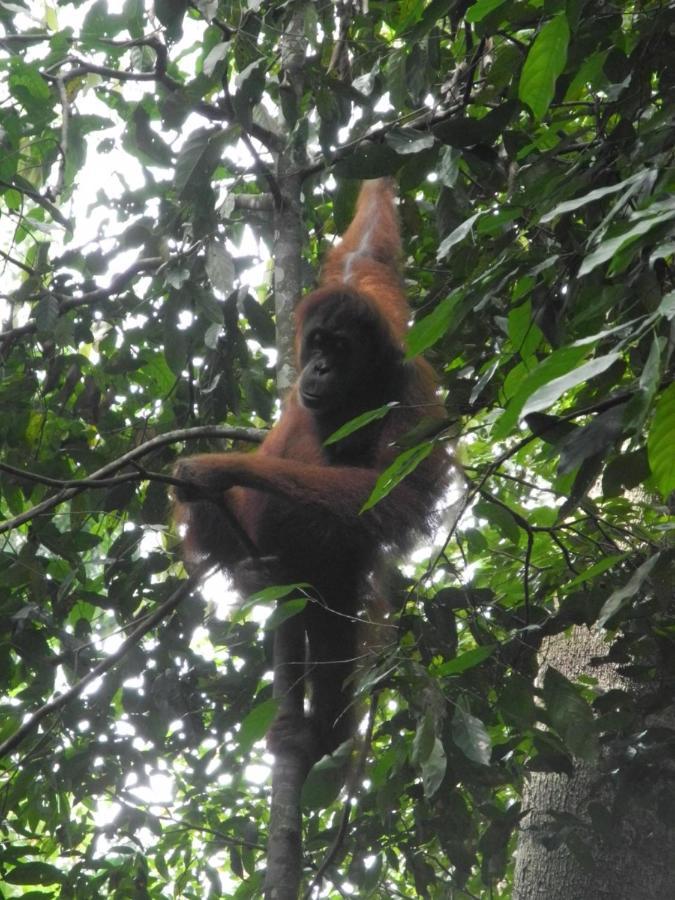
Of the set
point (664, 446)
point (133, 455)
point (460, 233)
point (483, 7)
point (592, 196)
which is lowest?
point (664, 446)

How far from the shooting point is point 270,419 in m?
3.57

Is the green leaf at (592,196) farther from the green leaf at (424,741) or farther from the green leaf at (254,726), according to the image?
the green leaf at (254,726)

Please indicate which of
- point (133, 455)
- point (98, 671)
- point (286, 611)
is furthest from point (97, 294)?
point (286, 611)

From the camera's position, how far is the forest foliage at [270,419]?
2.09 metres

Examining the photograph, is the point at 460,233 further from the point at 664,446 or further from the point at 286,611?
the point at 286,611

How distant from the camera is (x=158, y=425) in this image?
11.7 ft

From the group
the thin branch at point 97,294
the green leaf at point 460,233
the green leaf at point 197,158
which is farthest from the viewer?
the thin branch at point 97,294

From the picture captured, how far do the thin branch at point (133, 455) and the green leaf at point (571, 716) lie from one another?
1.09 metres

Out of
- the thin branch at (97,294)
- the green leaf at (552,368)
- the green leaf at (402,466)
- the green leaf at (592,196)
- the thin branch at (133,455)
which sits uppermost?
the thin branch at (97,294)

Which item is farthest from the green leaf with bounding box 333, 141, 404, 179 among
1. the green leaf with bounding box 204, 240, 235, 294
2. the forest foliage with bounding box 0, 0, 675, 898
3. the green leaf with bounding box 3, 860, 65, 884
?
the green leaf with bounding box 3, 860, 65, 884

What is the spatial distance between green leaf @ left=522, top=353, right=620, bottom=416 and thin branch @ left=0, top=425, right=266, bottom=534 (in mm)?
1523

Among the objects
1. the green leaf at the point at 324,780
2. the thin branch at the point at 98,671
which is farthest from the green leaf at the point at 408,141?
the thin branch at the point at 98,671

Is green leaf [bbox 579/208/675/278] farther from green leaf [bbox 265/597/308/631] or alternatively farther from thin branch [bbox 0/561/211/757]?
thin branch [bbox 0/561/211/757]

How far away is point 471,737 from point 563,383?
129 cm
